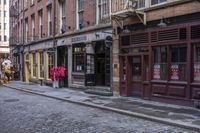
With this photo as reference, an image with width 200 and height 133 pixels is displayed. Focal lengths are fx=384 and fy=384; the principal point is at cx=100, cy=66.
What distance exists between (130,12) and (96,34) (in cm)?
439

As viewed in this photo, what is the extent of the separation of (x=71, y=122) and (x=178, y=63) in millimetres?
5469

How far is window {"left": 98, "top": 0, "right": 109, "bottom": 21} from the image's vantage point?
2022cm

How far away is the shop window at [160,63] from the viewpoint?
51.5 ft

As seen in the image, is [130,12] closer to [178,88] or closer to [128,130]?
[178,88]

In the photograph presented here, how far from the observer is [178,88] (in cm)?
1479

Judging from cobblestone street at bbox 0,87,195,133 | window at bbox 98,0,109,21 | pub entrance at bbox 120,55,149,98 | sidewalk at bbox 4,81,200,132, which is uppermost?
window at bbox 98,0,109,21

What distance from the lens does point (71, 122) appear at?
11.6 m

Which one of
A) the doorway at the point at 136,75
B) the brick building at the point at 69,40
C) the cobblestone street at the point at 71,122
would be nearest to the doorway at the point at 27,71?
the brick building at the point at 69,40

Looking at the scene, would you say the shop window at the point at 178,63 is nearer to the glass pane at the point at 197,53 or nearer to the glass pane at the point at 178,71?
the glass pane at the point at 178,71

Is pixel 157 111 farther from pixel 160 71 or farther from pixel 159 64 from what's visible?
pixel 159 64

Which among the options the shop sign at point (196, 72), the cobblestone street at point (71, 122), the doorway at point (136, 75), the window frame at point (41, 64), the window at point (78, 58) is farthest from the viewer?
the window frame at point (41, 64)

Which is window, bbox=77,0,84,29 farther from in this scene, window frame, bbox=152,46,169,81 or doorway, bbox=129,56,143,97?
window frame, bbox=152,46,169,81

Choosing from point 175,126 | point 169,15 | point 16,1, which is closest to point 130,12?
point 169,15

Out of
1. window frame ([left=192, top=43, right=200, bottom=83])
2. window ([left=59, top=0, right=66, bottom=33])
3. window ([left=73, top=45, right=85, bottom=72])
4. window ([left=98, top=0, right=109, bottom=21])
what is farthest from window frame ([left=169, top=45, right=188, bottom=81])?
window ([left=59, top=0, right=66, bottom=33])
